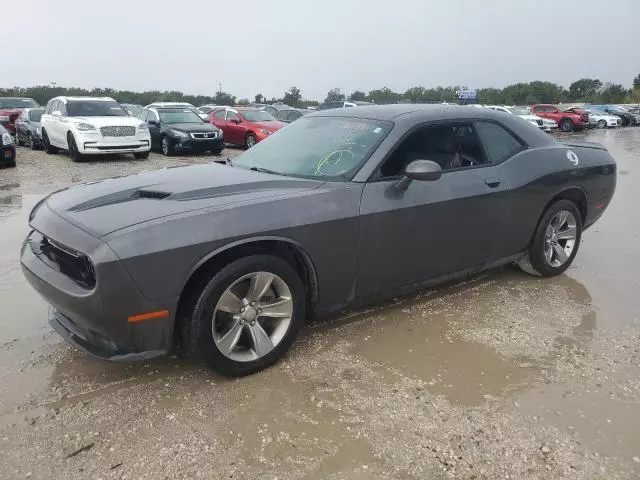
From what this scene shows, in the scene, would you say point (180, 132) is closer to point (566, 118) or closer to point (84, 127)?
point (84, 127)

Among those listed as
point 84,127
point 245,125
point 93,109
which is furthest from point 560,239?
point 245,125

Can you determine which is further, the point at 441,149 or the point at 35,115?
the point at 35,115

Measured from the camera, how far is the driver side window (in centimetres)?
360

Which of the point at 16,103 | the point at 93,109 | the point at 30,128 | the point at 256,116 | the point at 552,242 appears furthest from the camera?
the point at 16,103

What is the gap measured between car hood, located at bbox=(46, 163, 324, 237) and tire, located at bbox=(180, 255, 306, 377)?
1.30 feet

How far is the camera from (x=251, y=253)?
2969 millimetres

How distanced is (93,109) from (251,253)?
1205cm

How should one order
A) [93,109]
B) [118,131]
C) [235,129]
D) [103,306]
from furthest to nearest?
[235,129]
[93,109]
[118,131]
[103,306]

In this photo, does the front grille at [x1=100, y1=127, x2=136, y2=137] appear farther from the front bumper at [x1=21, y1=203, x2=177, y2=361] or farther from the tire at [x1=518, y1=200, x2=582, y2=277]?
the tire at [x1=518, y1=200, x2=582, y2=277]

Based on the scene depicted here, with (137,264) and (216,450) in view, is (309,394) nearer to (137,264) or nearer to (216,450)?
(216,450)

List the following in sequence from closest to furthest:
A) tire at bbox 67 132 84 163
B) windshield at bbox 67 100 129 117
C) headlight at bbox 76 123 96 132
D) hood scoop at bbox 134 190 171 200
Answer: hood scoop at bbox 134 190 171 200 < headlight at bbox 76 123 96 132 < tire at bbox 67 132 84 163 < windshield at bbox 67 100 129 117

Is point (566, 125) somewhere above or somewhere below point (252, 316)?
below

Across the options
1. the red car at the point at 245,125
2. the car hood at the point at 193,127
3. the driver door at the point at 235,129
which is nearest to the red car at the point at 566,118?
the red car at the point at 245,125

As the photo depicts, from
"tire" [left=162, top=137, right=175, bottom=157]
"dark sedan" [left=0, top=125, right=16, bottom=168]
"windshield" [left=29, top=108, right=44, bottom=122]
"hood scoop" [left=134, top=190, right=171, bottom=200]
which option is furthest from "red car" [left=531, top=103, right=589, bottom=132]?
"hood scoop" [left=134, top=190, right=171, bottom=200]
